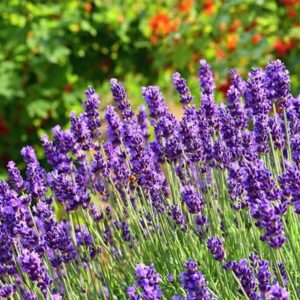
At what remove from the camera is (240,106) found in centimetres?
300

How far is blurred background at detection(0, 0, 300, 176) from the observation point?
6.63m

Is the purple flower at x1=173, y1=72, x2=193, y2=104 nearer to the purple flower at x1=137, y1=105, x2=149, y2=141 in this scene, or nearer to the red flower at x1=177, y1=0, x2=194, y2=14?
the purple flower at x1=137, y1=105, x2=149, y2=141

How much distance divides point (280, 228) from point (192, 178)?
126 cm

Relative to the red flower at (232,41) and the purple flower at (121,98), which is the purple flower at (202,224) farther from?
the red flower at (232,41)

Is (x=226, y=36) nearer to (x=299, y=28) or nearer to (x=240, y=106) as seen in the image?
(x=299, y=28)

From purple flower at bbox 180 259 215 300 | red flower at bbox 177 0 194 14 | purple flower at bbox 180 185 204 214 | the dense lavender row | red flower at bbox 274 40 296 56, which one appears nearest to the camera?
purple flower at bbox 180 259 215 300

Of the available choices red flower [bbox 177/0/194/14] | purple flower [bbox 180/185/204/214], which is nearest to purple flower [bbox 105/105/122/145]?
purple flower [bbox 180/185/204/214]

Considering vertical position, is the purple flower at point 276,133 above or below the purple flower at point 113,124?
below

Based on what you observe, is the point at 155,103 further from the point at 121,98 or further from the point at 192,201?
the point at 192,201

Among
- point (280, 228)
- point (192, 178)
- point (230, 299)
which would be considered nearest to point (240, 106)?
point (192, 178)

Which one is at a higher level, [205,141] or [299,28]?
[299,28]

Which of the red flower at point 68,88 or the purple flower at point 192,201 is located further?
the red flower at point 68,88

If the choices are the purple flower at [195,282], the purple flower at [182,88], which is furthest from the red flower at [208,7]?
the purple flower at [195,282]

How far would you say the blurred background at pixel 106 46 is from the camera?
6.63m
